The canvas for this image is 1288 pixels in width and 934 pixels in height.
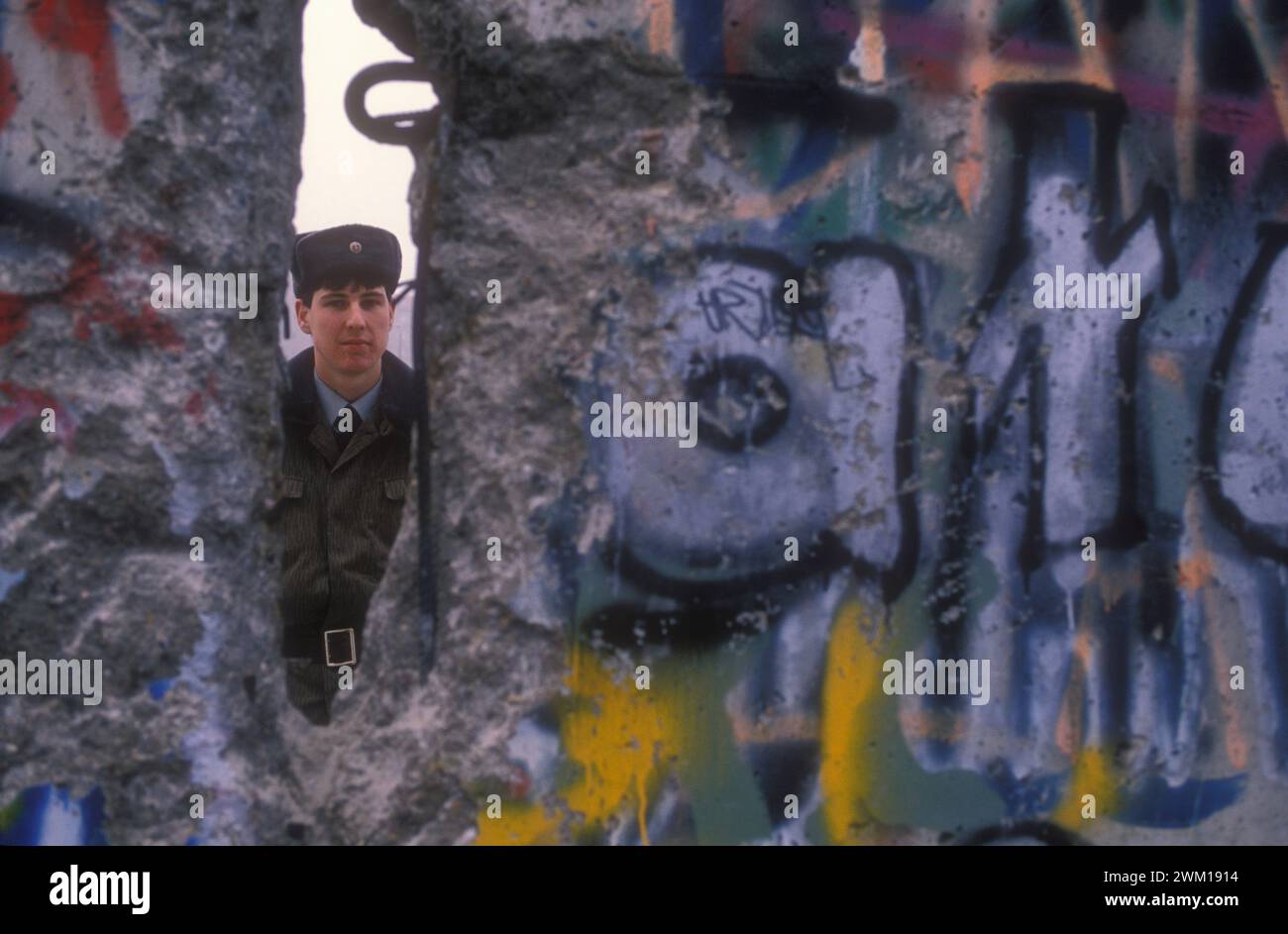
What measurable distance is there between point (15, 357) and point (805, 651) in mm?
1663

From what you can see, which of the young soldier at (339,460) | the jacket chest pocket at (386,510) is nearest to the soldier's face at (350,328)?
the young soldier at (339,460)

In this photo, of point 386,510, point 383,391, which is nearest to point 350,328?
point 383,391

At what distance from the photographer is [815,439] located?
2180 mm

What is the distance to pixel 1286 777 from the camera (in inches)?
87.1

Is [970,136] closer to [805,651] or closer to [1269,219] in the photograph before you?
[1269,219]

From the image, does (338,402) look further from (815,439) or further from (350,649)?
(815,439)

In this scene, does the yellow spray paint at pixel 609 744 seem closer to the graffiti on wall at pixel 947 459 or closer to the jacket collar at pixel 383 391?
the graffiti on wall at pixel 947 459

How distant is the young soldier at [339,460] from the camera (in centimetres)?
262

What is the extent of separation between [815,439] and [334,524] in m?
1.25

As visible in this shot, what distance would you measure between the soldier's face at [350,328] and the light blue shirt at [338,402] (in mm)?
57

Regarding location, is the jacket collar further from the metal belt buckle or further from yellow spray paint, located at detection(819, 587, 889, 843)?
yellow spray paint, located at detection(819, 587, 889, 843)

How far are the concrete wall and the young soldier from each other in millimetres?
472

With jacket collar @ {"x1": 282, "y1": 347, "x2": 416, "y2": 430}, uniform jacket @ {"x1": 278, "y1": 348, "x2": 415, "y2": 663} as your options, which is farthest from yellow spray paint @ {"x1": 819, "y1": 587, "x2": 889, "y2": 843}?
jacket collar @ {"x1": 282, "y1": 347, "x2": 416, "y2": 430}

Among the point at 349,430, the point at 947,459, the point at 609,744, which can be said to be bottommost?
the point at 609,744
